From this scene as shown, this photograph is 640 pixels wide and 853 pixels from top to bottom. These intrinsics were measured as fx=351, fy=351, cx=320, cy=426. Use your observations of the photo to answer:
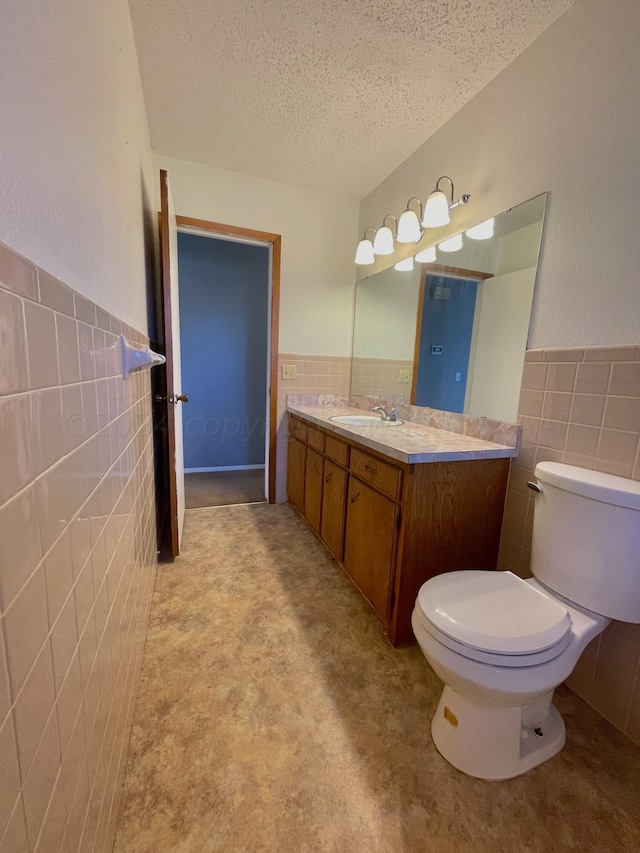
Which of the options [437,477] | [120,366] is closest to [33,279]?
[120,366]

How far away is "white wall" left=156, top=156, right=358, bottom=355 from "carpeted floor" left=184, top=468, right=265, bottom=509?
4.14 feet

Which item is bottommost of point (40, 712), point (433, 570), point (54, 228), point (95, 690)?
point (433, 570)

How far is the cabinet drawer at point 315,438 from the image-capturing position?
2.09 metres

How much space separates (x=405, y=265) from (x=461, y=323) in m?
0.61

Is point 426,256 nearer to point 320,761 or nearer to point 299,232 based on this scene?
point 299,232

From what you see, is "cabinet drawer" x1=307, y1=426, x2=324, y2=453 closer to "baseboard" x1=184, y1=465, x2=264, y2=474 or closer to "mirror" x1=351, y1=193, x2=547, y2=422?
"mirror" x1=351, y1=193, x2=547, y2=422

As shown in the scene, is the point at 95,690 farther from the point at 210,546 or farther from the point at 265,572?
the point at 210,546

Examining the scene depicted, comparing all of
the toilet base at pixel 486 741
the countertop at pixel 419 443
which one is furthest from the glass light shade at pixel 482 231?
the toilet base at pixel 486 741

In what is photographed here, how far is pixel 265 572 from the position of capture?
6.27 feet

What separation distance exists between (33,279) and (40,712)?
54 centimetres

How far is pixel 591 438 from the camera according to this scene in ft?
3.95

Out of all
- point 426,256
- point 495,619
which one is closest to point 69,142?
point 495,619

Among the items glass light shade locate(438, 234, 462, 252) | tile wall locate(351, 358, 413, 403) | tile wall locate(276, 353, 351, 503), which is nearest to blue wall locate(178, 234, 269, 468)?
tile wall locate(276, 353, 351, 503)

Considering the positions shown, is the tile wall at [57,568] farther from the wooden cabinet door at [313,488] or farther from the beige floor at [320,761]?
the wooden cabinet door at [313,488]
